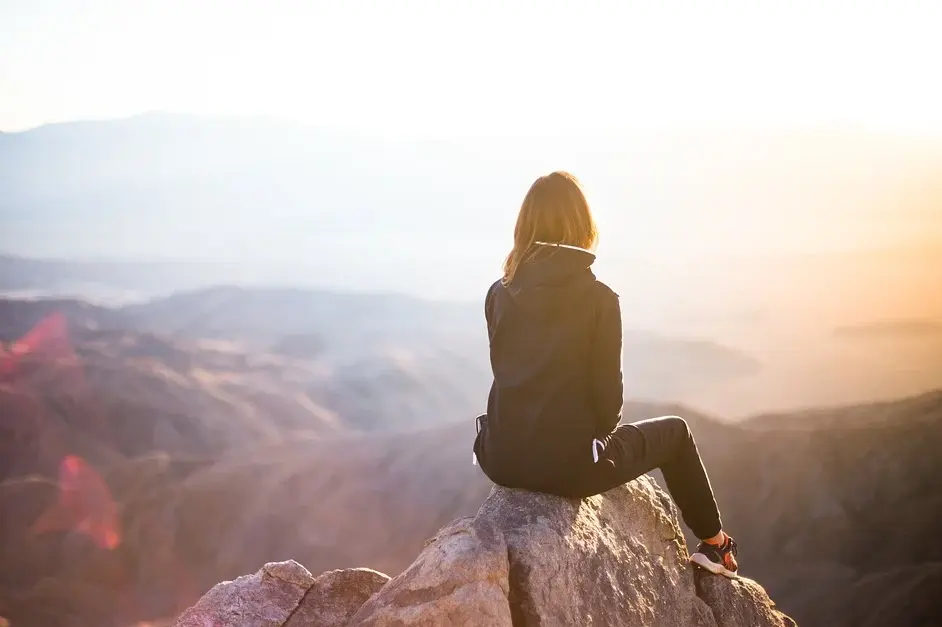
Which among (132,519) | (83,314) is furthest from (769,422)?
(83,314)

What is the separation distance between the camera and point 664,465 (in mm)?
3541

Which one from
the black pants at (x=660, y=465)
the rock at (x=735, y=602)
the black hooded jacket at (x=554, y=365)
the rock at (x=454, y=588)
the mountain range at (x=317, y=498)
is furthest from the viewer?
the mountain range at (x=317, y=498)

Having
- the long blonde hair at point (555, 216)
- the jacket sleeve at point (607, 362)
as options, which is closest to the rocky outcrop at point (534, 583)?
the jacket sleeve at point (607, 362)

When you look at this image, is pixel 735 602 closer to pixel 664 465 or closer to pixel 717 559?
pixel 717 559

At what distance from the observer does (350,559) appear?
22859mm

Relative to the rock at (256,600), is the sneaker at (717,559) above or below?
above

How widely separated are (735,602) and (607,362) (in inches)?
56.5

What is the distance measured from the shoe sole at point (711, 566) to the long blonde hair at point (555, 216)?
158 centimetres

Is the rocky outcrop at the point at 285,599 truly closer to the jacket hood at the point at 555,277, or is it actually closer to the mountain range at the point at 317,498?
the jacket hood at the point at 555,277

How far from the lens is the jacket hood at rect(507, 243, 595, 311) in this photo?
2979 mm

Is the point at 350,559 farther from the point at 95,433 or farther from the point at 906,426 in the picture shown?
the point at 906,426

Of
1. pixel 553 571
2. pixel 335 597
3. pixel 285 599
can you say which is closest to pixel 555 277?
pixel 553 571

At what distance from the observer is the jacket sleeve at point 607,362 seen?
298 centimetres

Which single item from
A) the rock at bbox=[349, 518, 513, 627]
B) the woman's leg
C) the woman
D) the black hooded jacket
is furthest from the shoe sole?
the rock at bbox=[349, 518, 513, 627]
